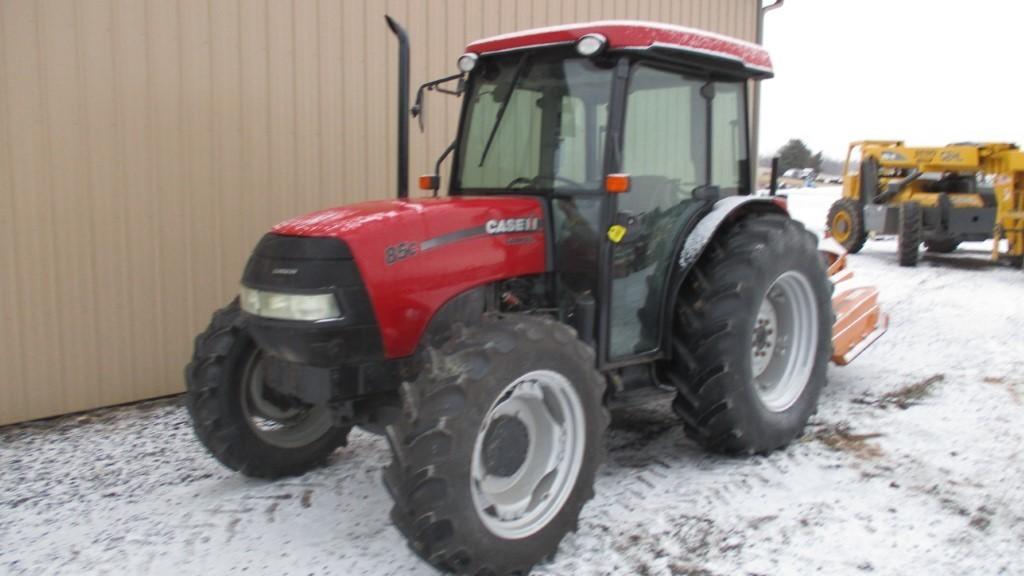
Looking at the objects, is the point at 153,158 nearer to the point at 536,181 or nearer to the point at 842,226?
the point at 536,181

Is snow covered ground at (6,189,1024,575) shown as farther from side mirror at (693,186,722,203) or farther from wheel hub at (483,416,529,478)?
side mirror at (693,186,722,203)

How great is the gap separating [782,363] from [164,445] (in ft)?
11.3

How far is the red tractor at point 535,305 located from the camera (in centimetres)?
302

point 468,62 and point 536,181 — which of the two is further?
point 468,62

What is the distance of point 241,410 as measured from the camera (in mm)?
3873

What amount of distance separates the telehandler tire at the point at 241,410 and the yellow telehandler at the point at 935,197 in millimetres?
11061

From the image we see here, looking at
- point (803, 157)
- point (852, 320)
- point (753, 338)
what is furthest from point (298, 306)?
point (803, 157)

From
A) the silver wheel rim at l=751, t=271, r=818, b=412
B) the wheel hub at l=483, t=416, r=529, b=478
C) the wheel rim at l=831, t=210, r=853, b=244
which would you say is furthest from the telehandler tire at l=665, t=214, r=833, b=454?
the wheel rim at l=831, t=210, r=853, b=244

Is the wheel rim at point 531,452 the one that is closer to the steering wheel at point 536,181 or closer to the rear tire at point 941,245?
the steering wheel at point 536,181

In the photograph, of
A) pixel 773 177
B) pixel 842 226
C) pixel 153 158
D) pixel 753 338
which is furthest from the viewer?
pixel 842 226

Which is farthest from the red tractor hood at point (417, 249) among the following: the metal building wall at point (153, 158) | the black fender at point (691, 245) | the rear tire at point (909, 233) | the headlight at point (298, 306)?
the rear tire at point (909, 233)

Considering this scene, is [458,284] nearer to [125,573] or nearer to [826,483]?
[125,573]

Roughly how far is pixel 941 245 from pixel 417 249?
13.3m

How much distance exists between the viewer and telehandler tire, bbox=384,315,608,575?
2.80 m
